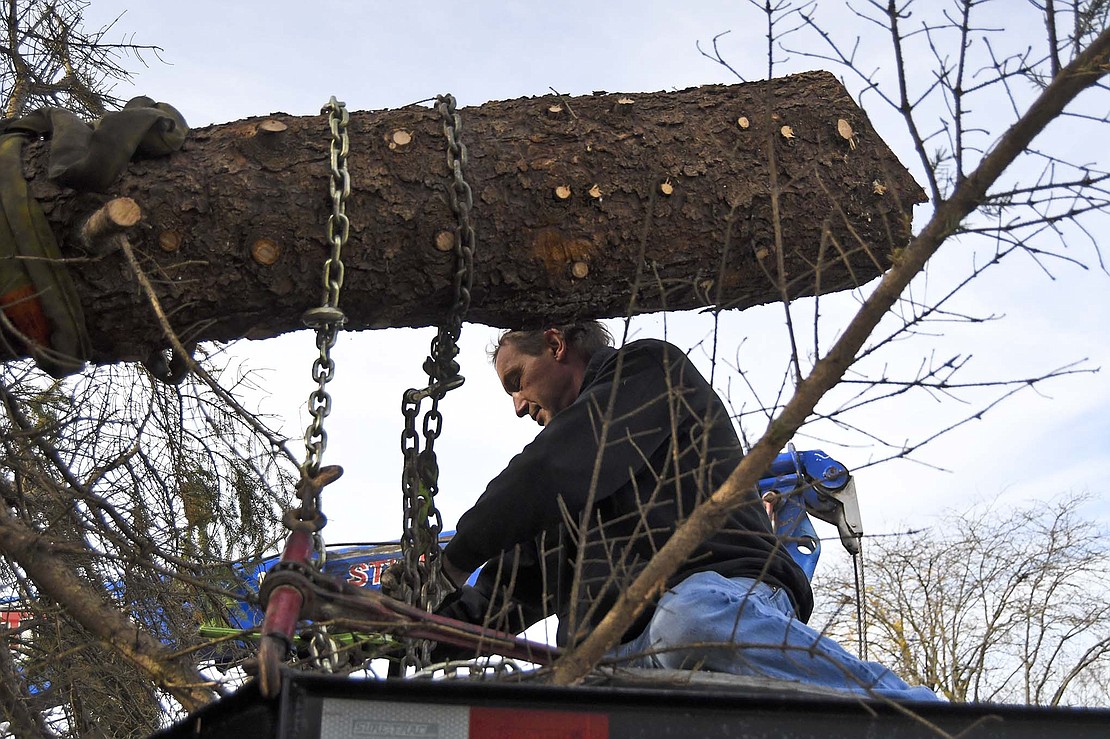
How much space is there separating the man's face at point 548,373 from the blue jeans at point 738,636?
1258mm

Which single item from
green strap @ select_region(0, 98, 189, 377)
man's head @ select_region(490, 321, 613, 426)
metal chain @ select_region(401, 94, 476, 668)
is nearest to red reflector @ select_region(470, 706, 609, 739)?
metal chain @ select_region(401, 94, 476, 668)

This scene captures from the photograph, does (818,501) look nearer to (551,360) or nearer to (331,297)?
(551,360)

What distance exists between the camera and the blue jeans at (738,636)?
8.89ft

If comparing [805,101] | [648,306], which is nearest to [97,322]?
[648,306]

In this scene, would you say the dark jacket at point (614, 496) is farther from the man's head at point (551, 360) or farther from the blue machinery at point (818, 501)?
the blue machinery at point (818, 501)

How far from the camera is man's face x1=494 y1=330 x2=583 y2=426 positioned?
13.7 feet

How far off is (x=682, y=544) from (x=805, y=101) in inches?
59.5

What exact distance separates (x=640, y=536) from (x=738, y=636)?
0.31 m

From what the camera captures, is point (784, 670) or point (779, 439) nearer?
point (779, 439)

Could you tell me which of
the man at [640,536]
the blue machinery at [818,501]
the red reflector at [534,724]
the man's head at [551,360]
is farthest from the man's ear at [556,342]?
the red reflector at [534,724]

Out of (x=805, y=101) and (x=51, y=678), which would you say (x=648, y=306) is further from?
(x=51, y=678)

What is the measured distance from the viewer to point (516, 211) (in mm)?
3143

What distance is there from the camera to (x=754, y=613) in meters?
2.88

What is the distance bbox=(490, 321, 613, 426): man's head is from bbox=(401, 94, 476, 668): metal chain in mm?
992
